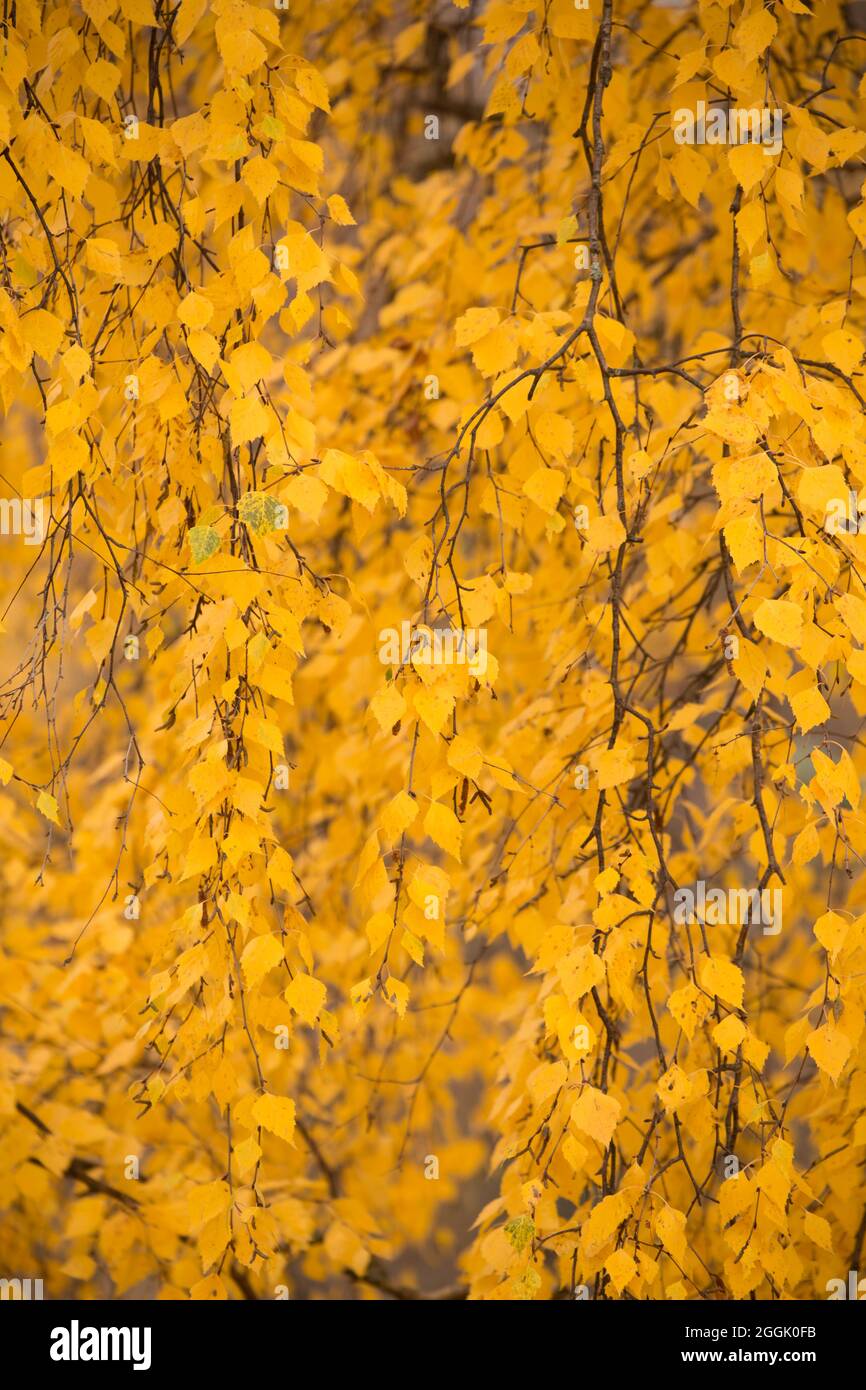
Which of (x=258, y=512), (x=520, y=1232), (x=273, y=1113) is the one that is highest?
(x=258, y=512)

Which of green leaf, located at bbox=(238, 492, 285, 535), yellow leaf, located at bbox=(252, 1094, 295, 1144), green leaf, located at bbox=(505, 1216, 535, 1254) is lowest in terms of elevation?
green leaf, located at bbox=(505, 1216, 535, 1254)

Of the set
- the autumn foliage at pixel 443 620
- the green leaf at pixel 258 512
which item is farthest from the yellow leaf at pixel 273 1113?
the green leaf at pixel 258 512

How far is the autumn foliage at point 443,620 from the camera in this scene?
4.08 ft

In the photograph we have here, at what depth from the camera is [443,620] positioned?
1440 mm

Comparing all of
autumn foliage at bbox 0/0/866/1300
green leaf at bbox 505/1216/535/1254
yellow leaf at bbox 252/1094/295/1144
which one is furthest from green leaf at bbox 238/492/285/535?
green leaf at bbox 505/1216/535/1254

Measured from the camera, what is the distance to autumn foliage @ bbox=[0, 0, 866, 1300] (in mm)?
1242

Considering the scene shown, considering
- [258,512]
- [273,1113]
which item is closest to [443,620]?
[258,512]

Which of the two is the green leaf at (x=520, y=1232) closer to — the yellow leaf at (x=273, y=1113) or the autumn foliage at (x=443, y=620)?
the autumn foliage at (x=443, y=620)

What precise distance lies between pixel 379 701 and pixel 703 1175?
3.55 ft

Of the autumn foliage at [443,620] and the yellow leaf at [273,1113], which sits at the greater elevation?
the autumn foliage at [443,620]

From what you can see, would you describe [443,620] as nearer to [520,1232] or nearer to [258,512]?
[258,512]

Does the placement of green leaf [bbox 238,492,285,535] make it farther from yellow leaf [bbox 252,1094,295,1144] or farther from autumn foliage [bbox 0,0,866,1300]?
yellow leaf [bbox 252,1094,295,1144]

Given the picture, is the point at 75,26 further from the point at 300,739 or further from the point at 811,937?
the point at 811,937

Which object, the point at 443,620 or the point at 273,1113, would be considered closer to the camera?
the point at 273,1113
